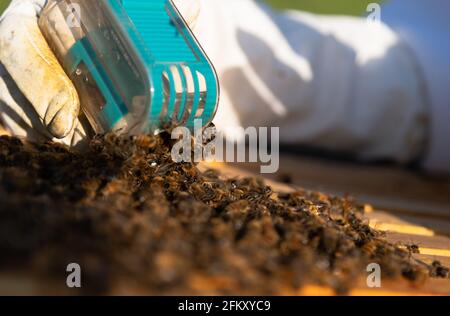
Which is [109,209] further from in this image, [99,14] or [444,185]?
[444,185]

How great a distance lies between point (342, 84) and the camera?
557 cm

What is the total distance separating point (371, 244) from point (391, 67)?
344 cm

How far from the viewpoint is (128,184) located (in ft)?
8.56

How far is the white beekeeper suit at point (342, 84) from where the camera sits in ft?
17.9

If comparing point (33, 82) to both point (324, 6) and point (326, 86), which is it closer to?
point (326, 86)

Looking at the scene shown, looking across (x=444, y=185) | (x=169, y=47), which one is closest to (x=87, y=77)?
(x=169, y=47)

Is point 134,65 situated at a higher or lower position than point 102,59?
lower

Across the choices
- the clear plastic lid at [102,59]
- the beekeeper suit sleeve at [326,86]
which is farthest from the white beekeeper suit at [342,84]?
the clear plastic lid at [102,59]

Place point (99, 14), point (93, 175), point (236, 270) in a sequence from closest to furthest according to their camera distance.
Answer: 1. point (236, 270)
2. point (93, 175)
3. point (99, 14)
